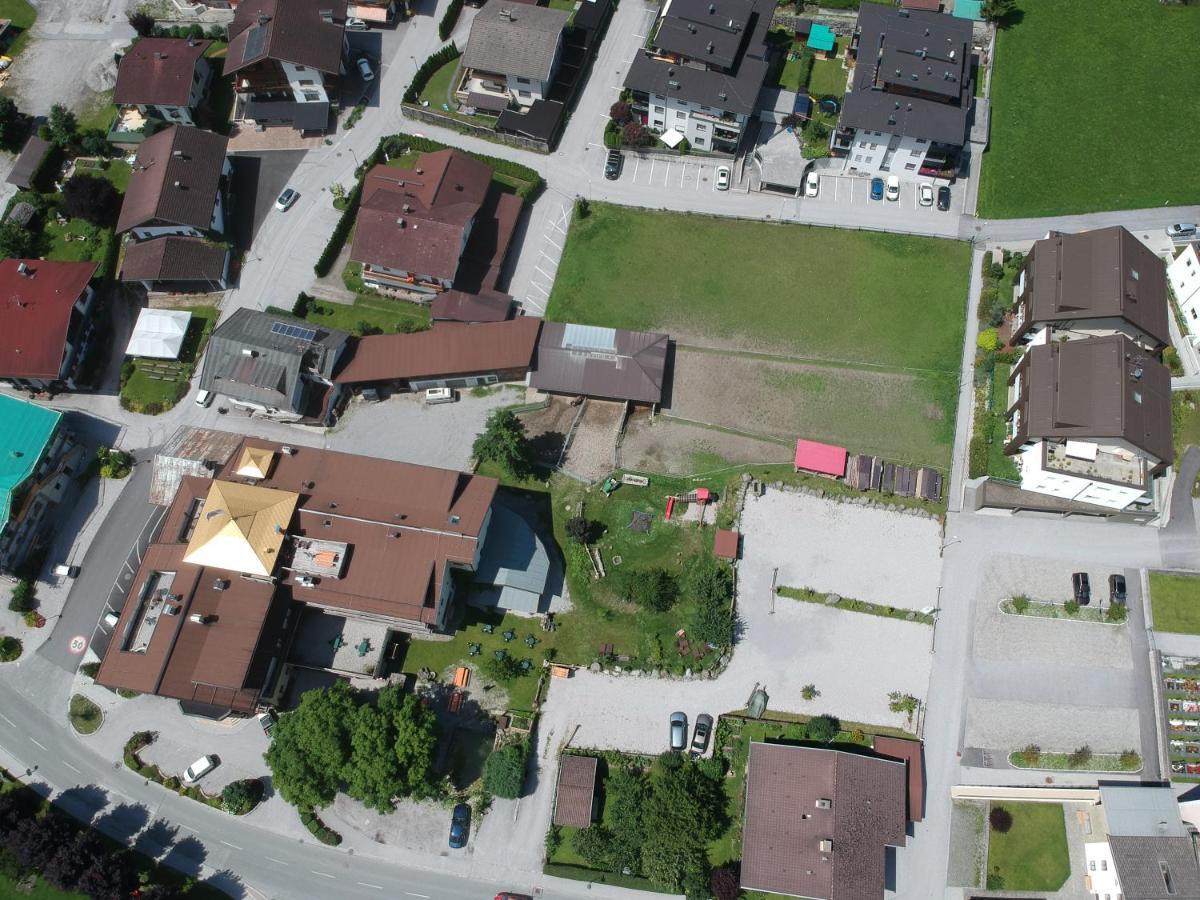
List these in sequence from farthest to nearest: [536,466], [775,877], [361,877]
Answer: [536,466] < [361,877] < [775,877]

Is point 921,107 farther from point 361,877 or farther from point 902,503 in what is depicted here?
point 361,877

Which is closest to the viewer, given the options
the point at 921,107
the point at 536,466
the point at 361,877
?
the point at 361,877

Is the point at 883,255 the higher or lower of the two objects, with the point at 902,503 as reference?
higher

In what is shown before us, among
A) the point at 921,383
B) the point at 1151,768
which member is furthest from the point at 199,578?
the point at 1151,768

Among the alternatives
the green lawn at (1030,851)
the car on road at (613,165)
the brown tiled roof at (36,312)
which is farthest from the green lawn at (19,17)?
the green lawn at (1030,851)

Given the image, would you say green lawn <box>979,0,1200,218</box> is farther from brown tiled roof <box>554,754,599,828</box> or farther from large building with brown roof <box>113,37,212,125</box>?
large building with brown roof <box>113,37,212,125</box>

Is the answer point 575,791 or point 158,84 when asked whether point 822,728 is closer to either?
point 575,791

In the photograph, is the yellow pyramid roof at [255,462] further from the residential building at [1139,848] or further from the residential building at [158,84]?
the residential building at [1139,848]

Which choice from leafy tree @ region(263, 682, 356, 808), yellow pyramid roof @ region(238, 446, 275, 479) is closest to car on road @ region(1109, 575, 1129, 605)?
leafy tree @ region(263, 682, 356, 808)
